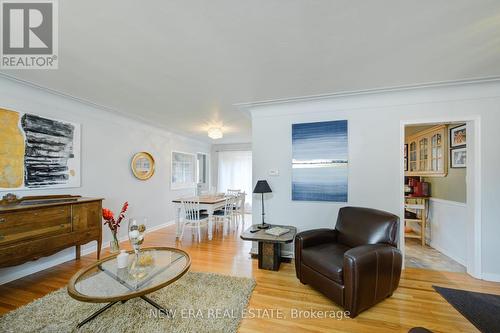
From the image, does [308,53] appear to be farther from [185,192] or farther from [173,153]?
[185,192]

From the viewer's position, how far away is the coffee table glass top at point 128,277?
158 cm

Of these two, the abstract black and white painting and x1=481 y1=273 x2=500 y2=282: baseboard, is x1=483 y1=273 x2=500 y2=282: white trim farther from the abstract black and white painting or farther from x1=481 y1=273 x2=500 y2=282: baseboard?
the abstract black and white painting

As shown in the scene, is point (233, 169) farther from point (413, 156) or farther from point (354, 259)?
point (354, 259)

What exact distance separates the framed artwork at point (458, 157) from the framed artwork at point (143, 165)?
18.3 ft

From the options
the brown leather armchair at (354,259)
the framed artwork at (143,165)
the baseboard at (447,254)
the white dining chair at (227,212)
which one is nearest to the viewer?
the brown leather armchair at (354,259)

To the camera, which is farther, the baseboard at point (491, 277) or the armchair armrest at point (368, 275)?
the baseboard at point (491, 277)

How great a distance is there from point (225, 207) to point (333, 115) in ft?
9.32

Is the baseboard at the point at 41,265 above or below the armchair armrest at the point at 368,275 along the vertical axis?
below

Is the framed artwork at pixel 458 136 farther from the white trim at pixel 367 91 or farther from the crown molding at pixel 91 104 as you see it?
the crown molding at pixel 91 104

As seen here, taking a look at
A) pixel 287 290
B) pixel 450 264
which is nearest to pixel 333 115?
pixel 287 290

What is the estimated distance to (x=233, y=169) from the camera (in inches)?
281

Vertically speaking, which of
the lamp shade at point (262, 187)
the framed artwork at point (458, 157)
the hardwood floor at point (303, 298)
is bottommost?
the hardwood floor at point (303, 298)

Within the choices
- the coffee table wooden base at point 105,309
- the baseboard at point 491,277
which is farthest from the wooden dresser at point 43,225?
the baseboard at point 491,277

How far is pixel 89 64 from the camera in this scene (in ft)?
7.16
